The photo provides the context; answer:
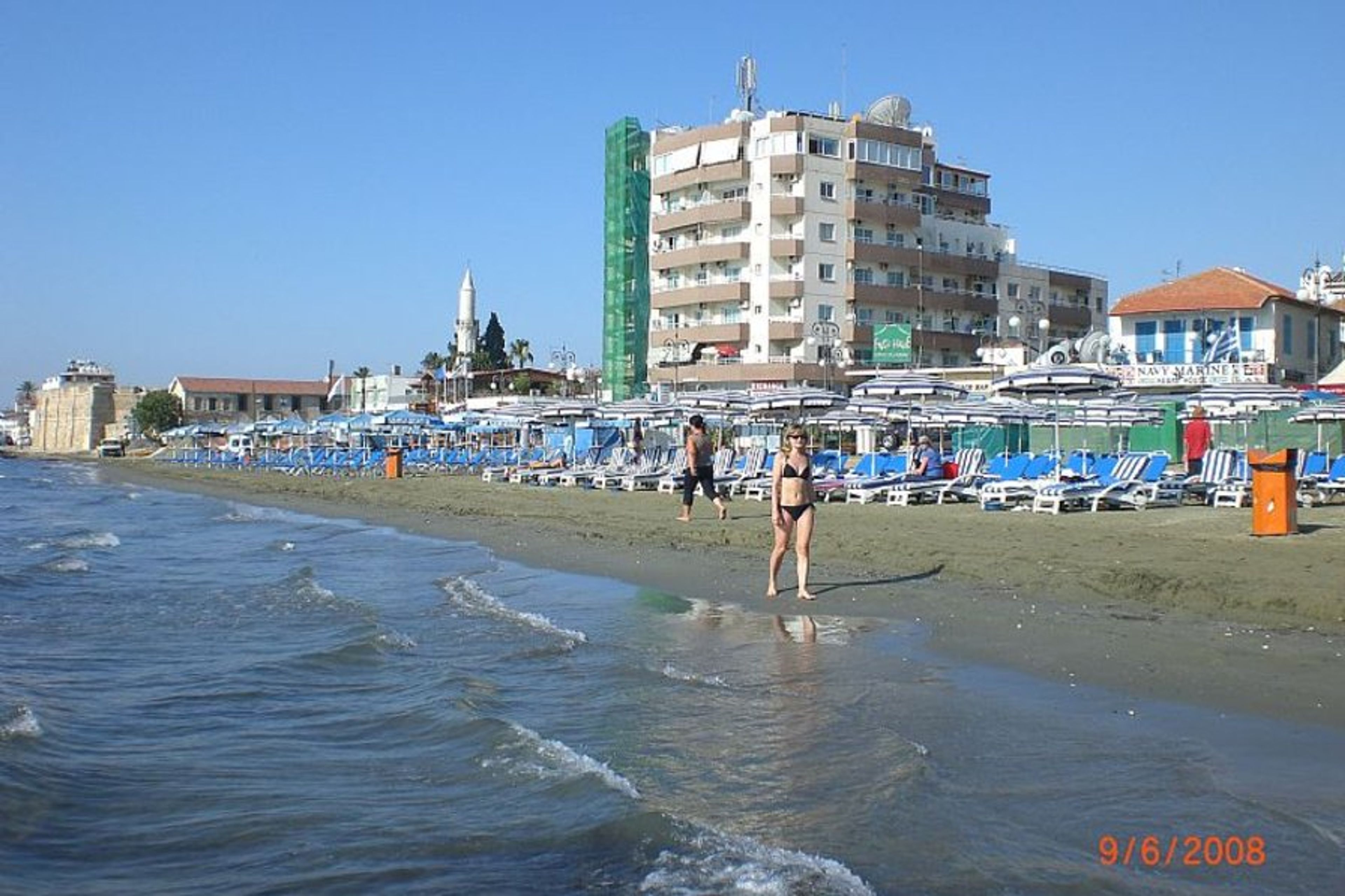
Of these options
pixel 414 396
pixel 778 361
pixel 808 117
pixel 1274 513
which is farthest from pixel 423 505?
pixel 414 396

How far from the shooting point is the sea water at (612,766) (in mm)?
5758

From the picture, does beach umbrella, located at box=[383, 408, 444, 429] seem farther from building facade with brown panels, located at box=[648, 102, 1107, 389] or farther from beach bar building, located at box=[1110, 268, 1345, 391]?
beach bar building, located at box=[1110, 268, 1345, 391]

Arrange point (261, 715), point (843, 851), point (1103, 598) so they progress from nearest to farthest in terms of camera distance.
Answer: point (843, 851), point (261, 715), point (1103, 598)

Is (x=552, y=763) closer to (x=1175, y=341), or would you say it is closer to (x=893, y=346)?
(x=1175, y=341)

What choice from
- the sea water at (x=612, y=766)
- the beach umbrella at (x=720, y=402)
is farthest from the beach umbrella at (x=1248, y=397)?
the sea water at (x=612, y=766)

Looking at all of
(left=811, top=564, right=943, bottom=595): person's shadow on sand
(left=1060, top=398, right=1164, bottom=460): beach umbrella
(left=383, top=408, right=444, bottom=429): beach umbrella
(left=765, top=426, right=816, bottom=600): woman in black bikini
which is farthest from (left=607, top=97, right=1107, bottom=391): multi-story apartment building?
(left=765, top=426, right=816, bottom=600): woman in black bikini

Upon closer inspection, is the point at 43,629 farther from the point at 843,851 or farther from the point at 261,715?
the point at 843,851

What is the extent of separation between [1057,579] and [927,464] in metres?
12.6

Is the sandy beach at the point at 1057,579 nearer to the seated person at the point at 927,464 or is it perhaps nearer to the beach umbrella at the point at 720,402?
the seated person at the point at 927,464

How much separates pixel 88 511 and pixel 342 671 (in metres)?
30.0

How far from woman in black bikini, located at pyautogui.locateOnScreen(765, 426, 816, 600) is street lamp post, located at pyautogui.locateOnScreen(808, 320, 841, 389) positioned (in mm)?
51400

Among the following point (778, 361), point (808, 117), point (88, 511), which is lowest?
point (88, 511)

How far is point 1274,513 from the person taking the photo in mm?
16047

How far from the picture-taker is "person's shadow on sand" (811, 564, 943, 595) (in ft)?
46.6
